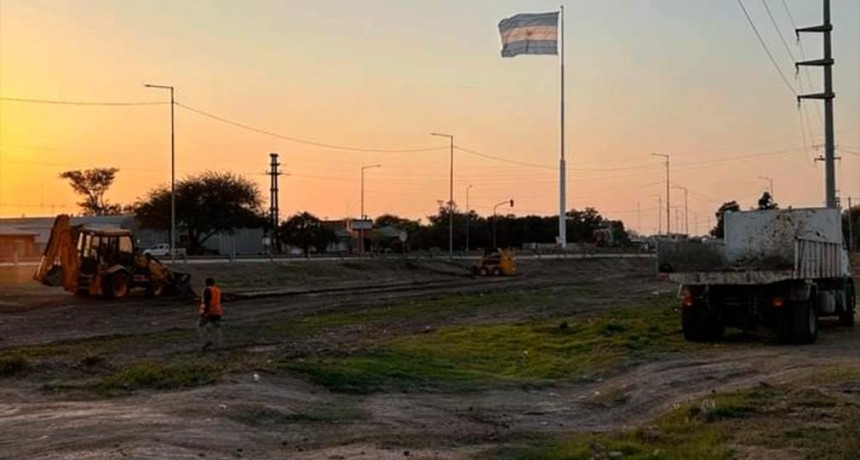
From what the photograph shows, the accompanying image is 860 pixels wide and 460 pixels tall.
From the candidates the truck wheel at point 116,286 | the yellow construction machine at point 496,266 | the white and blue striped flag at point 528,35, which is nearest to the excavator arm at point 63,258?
the truck wheel at point 116,286

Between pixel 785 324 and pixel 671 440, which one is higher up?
pixel 785 324

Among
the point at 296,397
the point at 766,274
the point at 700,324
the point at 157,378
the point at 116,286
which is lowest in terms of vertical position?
the point at 296,397

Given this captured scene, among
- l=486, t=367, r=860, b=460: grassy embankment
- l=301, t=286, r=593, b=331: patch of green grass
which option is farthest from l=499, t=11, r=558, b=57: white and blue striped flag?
l=486, t=367, r=860, b=460: grassy embankment

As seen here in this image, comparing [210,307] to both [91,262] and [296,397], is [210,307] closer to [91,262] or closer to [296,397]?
[296,397]

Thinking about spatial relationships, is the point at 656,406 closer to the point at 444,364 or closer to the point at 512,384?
the point at 512,384

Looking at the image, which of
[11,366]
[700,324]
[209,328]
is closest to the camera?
[11,366]

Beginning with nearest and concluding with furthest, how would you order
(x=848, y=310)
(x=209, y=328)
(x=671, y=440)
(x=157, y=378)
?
(x=671, y=440), (x=157, y=378), (x=209, y=328), (x=848, y=310)

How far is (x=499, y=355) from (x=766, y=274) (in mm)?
5812

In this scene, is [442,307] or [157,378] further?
[442,307]

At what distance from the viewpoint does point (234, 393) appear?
14.0 meters

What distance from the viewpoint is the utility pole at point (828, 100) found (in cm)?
3938

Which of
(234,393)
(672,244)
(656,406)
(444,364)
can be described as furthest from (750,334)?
(234,393)

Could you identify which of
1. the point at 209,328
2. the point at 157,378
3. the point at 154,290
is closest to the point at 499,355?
the point at 209,328

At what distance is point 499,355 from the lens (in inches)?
834
